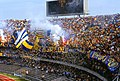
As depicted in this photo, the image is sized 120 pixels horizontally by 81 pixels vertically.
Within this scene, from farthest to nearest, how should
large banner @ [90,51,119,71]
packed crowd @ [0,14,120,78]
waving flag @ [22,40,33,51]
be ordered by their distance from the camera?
waving flag @ [22,40,33,51] → packed crowd @ [0,14,120,78] → large banner @ [90,51,119,71]

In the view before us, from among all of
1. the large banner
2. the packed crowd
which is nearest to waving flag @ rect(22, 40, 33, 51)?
the packed crowd

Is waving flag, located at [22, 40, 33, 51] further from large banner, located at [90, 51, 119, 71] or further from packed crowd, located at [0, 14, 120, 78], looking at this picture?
large banner, located at [90, 51, 119, 71]

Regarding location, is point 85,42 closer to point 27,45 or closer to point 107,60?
point 107,60

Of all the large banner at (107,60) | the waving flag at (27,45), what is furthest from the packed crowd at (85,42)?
the waving flag at (27,45)

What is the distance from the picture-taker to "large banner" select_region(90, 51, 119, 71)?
91.2 ft

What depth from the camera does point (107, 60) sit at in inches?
1153

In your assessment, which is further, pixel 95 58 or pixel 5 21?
pixel 5 21

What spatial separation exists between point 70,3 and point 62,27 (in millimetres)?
3450

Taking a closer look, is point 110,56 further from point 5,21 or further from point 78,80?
point 5,21

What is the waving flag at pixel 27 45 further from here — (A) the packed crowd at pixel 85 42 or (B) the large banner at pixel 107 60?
(B) the large banner at pixel 107 60

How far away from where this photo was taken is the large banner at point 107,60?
2779cm

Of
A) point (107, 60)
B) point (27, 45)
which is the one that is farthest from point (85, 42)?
point (27, 45)

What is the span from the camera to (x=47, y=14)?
46.8 m

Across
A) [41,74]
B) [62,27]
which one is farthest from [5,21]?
[41,74]
